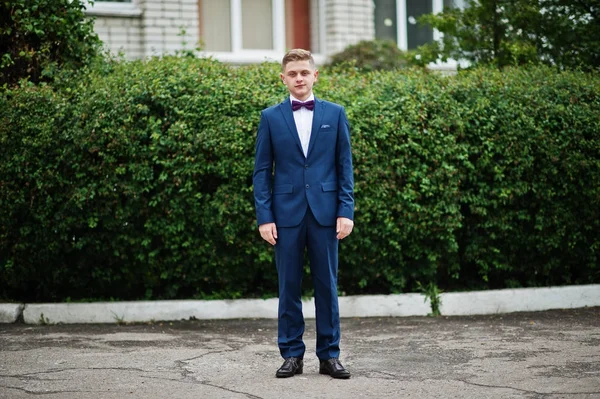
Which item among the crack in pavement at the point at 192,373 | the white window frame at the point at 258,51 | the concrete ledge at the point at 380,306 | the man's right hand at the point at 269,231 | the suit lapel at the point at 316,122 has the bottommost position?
the crack in pavement at the point at 192,373

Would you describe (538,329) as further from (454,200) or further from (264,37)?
(264,37)

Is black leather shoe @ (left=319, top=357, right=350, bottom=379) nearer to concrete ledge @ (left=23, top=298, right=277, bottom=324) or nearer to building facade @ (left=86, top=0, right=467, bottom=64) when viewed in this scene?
concrete ledge @ (left=23, top=298, right=277, bottom=324)

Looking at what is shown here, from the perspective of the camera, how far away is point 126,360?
650 centimetres

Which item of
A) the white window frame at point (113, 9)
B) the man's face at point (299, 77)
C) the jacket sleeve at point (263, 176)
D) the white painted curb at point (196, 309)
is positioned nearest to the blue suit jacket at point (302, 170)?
the jacket sleeve at point (263, 176)

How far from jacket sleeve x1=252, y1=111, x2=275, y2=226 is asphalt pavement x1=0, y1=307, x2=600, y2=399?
1105 mm

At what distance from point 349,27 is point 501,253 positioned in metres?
8.29

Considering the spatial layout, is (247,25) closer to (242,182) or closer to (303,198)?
(242,182)

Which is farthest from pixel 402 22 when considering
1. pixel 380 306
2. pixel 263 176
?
pixel 263 176

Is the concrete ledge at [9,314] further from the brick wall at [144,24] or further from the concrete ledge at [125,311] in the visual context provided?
the brick wall at [144,24]

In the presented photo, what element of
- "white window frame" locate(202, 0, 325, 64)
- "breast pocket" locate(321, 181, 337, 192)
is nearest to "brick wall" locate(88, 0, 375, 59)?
"white window frame" locate(202, 0, 325, 64)

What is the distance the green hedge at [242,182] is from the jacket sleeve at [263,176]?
2166 millimetres

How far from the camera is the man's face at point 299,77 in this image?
5.77 m

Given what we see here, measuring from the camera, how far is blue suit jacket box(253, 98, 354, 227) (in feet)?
19.0

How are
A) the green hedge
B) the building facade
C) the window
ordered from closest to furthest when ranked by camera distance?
the green hedge
the building facade
the window
